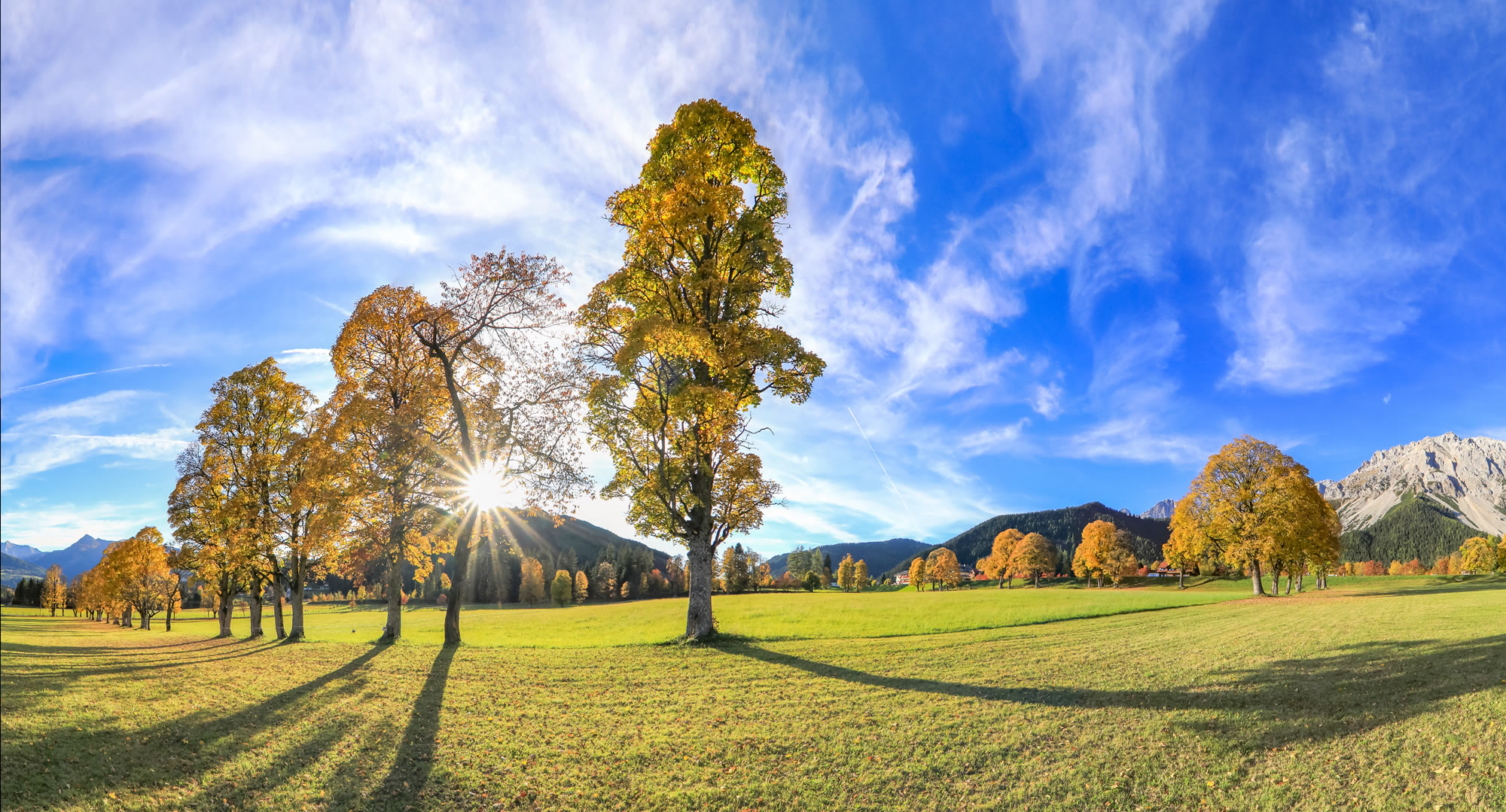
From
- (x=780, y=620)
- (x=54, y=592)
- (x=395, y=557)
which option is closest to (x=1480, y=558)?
(x=780, y=620)

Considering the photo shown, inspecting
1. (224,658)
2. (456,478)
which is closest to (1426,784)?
(456,478)

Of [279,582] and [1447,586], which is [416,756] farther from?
[1447,586]

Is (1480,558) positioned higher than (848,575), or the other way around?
(1480,558)

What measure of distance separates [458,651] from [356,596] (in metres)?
143

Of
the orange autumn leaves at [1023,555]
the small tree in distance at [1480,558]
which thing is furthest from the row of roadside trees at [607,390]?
the small tree in distance at [1480,558]

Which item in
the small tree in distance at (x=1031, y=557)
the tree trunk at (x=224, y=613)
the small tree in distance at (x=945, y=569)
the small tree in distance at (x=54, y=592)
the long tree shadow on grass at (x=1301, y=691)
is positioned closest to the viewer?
the long tree shadow on grass at (x=1301, y=691)

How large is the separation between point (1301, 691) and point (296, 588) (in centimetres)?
3929

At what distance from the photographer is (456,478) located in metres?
25.4

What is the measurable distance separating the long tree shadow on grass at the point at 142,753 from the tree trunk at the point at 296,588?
1933cm

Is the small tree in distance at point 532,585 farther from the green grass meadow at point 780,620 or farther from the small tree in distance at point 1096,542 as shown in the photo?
the small tree in distance at point 1096,542

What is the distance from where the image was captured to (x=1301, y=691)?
13.1 metres

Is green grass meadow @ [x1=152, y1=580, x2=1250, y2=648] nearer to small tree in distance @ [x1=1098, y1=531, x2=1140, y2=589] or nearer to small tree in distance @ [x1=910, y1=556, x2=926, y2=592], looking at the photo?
small tree in distance @ [x1=1098, y1=531, x2=1140, y2=589]

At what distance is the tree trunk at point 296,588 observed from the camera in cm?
3038

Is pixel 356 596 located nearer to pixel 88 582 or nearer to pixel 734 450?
pixel 88 582
